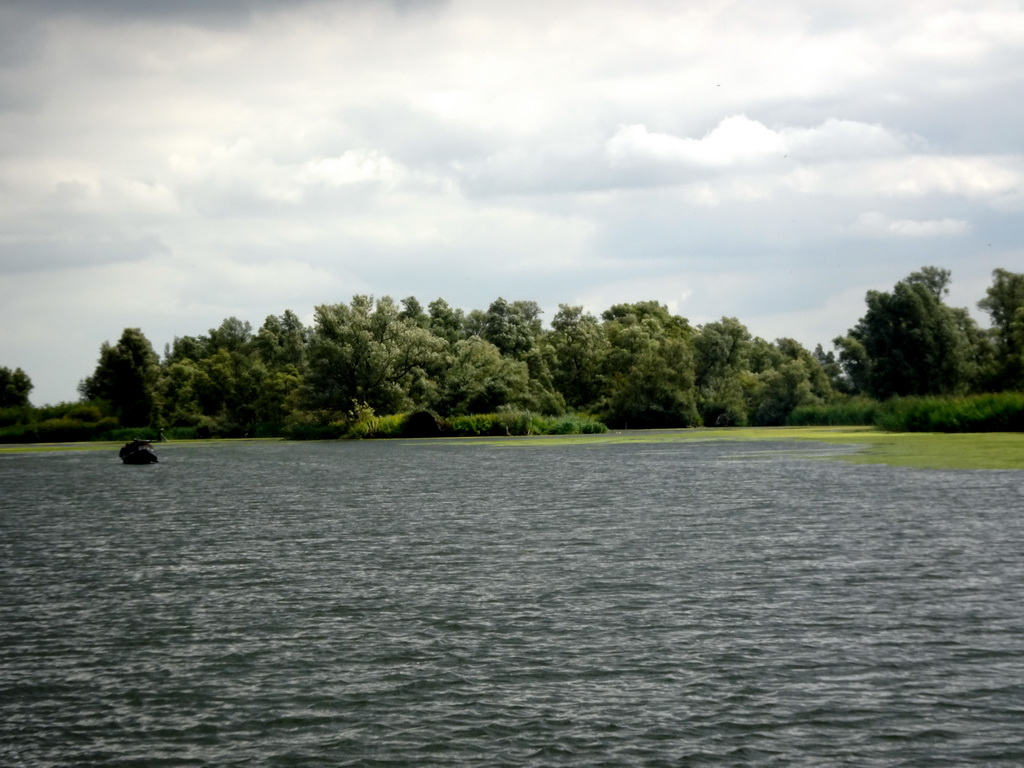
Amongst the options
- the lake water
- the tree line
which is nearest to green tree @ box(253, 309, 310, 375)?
the tree line

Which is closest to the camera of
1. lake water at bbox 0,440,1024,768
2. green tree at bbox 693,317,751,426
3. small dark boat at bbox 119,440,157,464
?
lake water at bbox 0,440,1024,768

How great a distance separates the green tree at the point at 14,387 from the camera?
149875 millimetres

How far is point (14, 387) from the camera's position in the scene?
150 meters

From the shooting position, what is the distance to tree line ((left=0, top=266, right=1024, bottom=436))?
111562mm

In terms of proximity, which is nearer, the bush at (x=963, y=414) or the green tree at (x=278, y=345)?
the bush at (x=963, y=414)

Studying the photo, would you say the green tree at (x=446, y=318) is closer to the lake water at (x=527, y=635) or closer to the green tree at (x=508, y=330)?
the green tree at (x=508, y=330)

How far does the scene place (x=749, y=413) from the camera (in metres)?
139

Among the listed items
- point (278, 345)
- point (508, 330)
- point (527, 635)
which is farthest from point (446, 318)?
point (527, 635)

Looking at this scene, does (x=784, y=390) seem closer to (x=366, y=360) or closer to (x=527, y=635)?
(x=366, y=360)

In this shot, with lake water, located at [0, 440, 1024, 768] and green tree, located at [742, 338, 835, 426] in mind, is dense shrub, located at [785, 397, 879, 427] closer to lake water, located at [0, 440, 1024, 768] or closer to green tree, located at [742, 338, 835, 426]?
green tree, located at [742, 338, 835, 426]

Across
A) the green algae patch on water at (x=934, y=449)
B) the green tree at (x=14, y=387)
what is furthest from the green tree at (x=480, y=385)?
the green tree at (x=14, y=387)

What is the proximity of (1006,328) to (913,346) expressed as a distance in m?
14.7

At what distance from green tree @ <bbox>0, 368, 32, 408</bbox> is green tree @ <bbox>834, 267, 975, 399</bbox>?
113 meters

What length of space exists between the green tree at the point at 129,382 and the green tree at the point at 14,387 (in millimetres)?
19541
